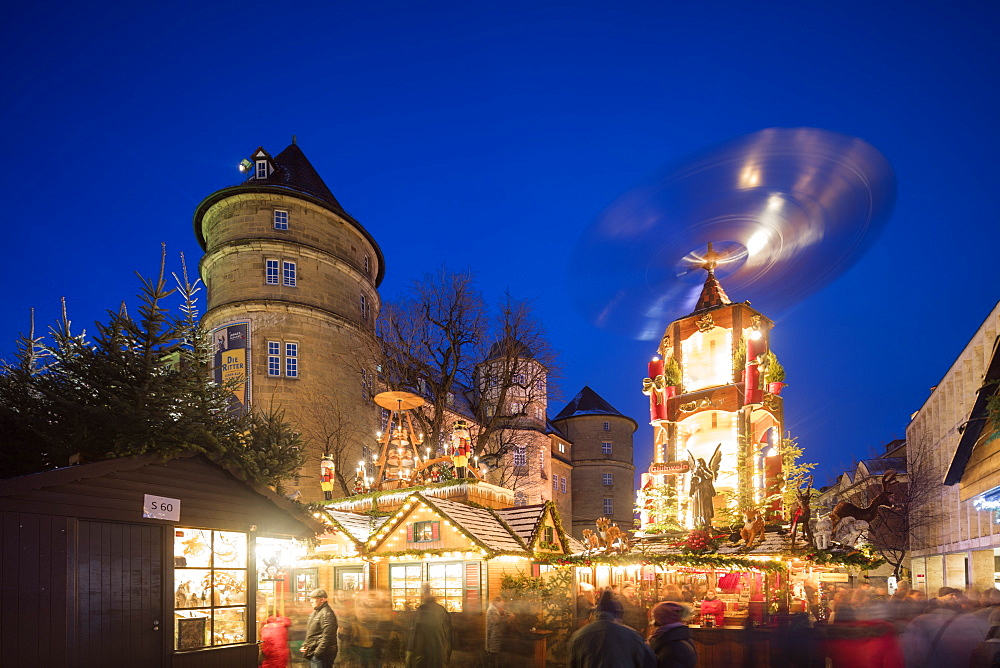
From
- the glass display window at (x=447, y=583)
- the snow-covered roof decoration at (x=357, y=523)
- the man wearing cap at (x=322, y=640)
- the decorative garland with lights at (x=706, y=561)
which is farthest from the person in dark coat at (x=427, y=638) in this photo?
the snow-covered roof decoration at (x=357, y=523)

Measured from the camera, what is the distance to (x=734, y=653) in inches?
467

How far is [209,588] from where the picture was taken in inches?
400

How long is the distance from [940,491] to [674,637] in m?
34.0

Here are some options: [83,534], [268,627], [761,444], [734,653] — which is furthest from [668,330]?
[83,534]

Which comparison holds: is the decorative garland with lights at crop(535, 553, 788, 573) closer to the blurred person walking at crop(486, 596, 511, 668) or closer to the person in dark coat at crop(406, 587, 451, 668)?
the blurred person walking at crop(486, 596, 511, 668)

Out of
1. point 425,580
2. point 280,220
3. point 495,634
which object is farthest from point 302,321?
point 495,634

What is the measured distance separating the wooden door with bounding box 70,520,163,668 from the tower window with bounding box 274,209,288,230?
2559 cm

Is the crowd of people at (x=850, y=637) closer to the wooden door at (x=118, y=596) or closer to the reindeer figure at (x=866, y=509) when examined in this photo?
the wooden door at (x=118, y=596)

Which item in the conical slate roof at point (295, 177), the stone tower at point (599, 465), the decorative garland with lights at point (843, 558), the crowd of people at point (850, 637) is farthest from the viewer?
the stone tower at point (599, 465)

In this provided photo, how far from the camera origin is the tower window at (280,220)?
33.3 meters

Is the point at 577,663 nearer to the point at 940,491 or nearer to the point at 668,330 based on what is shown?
the point at 668,330

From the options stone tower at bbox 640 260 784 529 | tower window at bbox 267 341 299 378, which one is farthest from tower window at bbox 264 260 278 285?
stone tower at bbox 640 260 784 529

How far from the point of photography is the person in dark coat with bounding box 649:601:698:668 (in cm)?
576

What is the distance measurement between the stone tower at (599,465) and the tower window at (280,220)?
111 ft
